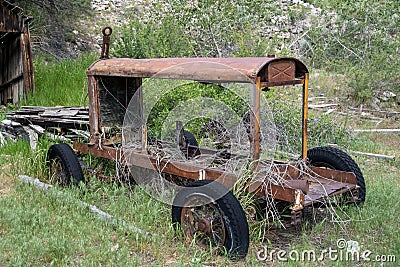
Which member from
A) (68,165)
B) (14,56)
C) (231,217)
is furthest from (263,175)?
(14,56)

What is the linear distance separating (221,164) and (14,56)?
26.9ft

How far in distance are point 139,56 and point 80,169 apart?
489cm

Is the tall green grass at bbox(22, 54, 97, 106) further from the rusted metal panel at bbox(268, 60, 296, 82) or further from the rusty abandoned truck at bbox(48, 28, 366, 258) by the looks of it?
the rusted metal panel at bbox(268, 60, 296, 82)

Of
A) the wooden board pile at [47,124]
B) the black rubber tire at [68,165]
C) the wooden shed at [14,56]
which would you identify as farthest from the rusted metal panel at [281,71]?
the wooden shed at [14,56]

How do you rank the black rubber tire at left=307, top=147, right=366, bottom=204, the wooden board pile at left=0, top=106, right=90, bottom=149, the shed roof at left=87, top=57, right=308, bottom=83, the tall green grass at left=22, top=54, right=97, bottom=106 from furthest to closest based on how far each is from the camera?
the tall green grass at left=22, top=54, right=97, bottom=106 < the wooden board pile at left=0, top=106, right=90, bottom=149 < the black rubber tire at left=307, top=147, right=366, bottom=204 < the shed roof at left=87, top=57, right=308, bottom=83

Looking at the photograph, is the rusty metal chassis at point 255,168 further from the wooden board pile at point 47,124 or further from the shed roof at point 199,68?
the wooden board pile at point 47,124

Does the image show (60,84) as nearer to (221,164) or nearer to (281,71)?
(221,164)

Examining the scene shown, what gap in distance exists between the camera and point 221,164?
605 cm

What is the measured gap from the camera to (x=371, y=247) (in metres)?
4.83

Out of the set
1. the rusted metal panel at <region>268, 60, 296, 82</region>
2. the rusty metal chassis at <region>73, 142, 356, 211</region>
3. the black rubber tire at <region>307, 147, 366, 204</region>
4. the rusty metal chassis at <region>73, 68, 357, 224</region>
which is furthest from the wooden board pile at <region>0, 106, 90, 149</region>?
the rusted metal panel at <region>268, 60, 296, 82</region>

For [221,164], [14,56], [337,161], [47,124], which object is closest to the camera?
[337,161]

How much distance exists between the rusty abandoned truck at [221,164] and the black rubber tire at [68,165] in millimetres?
12

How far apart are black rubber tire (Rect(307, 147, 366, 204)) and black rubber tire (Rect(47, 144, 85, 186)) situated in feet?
9.41

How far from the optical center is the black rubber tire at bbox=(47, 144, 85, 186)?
6109 mm
